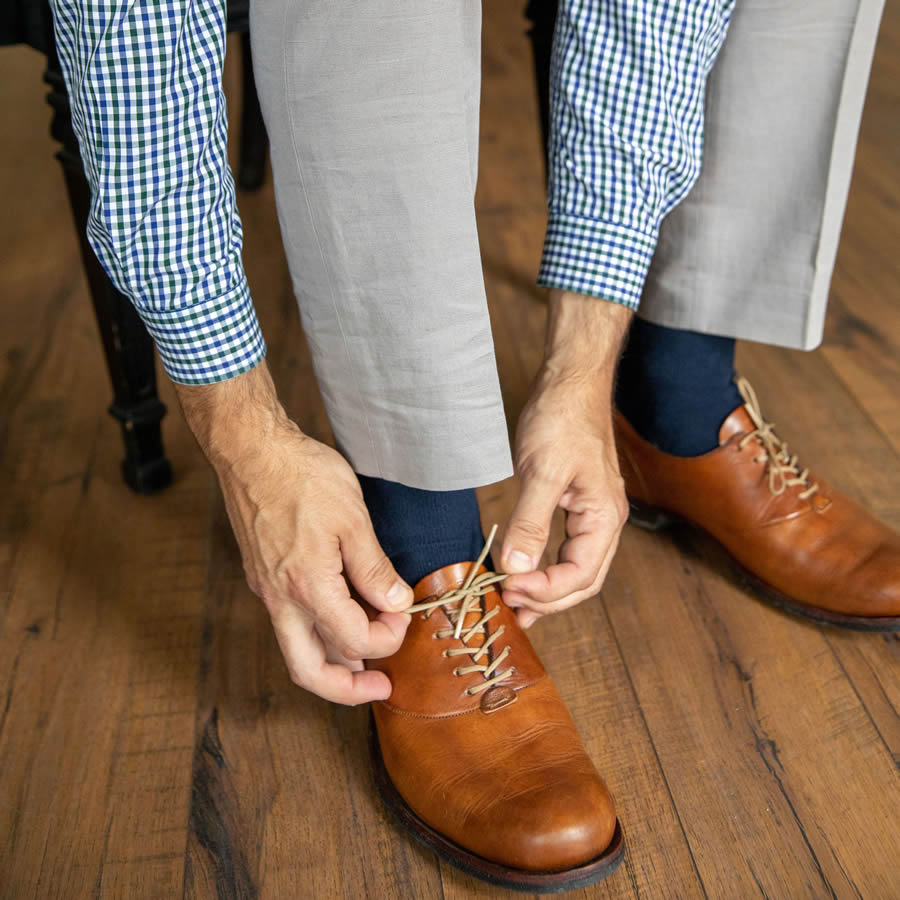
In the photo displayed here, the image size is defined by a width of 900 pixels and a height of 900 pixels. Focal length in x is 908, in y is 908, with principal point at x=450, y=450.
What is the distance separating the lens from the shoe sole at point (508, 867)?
62 cm

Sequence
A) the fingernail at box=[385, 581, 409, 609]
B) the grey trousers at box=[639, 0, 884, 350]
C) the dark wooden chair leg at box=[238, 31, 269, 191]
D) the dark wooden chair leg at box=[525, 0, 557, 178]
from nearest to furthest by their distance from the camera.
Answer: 1. the fingernail at box=[385, 581, 409, 609]
2. the grey trousers at box=[639, 0, 884, 350]
3. the dark wooden chair leg at box=[525, 0, 557, 178]
4. the dark wooden chair leg at box=[238, 31, 269, 191]

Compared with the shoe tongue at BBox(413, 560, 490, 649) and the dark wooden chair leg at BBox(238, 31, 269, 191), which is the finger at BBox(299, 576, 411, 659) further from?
the dark wooden chair leg at BBox(238, 31, 269, 191)

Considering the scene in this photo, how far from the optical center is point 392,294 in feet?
1.99

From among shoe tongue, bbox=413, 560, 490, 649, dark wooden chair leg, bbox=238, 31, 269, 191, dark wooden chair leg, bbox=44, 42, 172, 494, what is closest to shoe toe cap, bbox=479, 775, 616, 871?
shoe tongue, bbox=413, 560, 490, 649

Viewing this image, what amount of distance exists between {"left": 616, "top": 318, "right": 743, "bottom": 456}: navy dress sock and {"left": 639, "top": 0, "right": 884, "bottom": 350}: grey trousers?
0.8 inches

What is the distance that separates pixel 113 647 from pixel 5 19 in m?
0.58

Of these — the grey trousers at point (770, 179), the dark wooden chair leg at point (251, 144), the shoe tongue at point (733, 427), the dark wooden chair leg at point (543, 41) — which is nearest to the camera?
the grey trousers at point (770, 179)

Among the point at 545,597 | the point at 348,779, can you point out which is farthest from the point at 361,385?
the point at 348,779

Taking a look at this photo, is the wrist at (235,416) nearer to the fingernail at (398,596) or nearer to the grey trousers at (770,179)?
the fingernail at (398,596)

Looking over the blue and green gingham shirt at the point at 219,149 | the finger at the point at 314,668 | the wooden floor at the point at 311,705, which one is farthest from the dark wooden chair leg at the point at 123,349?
the finger at the point at 314,668

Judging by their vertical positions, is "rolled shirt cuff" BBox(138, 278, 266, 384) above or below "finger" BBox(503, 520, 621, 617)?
above

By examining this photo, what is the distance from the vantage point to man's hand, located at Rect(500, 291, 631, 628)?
0.68 m

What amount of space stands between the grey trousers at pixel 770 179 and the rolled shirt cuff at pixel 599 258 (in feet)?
0.35

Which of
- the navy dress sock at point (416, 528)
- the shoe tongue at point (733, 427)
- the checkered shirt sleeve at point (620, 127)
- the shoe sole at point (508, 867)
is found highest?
the checkered shirt sleeve at point (620, 127)
